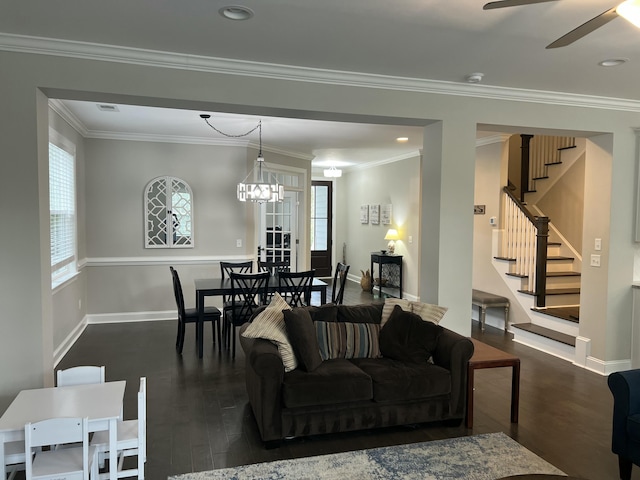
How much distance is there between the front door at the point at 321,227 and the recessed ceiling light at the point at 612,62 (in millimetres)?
8519

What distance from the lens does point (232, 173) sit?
23.7 ft

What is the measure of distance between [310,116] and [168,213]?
12.5 feet

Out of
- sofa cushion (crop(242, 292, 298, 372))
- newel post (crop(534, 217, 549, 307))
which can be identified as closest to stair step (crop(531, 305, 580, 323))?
newel post (crop(534, 217, 549, 307))

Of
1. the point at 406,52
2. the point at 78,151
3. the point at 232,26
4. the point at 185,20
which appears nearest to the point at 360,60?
the point at 406,52

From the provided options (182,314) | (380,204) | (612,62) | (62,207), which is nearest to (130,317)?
(182,314)

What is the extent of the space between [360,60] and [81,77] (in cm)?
204

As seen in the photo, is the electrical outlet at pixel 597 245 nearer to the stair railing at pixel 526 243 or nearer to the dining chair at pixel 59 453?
the stair railing at pixel 526 243

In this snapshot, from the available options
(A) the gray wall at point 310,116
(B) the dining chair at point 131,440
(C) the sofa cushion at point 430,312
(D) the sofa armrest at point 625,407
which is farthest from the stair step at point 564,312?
(B) the dining chair at point 131,440

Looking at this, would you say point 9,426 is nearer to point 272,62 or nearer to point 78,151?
point 272,62

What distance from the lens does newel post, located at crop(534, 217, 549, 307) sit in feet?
19.6

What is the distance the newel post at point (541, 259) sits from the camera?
236 inches

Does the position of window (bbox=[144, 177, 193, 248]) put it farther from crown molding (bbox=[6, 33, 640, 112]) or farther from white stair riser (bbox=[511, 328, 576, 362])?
white stair riser (bbox=[511, 328, 576, 362])

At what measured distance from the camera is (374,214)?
10078mm

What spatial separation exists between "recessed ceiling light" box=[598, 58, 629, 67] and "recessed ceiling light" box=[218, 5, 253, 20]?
2.69m
